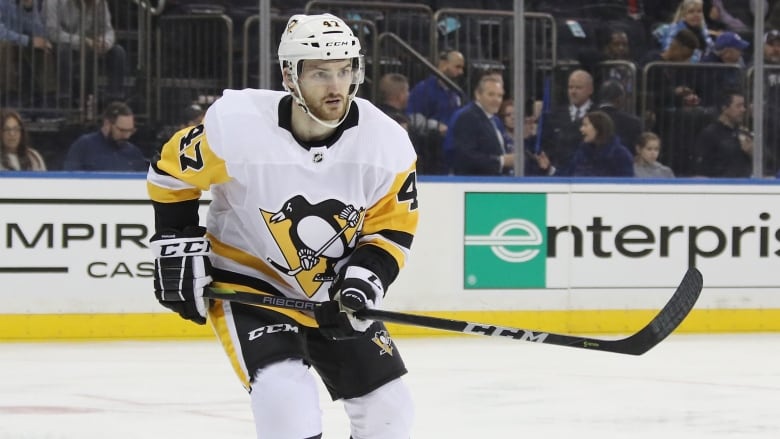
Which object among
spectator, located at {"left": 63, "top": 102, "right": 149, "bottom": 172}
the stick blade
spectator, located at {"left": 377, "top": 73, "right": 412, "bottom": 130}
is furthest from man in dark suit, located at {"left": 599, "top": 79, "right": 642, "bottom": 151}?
the stick blade

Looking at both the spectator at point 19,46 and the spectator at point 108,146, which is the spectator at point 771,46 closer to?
the spectator at point 108,146

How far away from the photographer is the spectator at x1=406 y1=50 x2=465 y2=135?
7.66 metres

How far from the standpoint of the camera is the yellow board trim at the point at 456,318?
7.21 metres

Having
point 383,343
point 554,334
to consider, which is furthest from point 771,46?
point 383,343

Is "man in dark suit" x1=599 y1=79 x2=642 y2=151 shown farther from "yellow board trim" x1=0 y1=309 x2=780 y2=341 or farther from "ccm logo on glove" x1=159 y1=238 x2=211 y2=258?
"ccm logo on glove" x1=159 y1=238 x2=211 y2=258

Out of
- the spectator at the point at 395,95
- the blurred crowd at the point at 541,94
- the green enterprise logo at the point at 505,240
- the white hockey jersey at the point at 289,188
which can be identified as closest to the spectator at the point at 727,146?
the blurred crowd at the point at 541,94

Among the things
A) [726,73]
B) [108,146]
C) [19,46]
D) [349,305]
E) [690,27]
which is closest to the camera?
[349,305]

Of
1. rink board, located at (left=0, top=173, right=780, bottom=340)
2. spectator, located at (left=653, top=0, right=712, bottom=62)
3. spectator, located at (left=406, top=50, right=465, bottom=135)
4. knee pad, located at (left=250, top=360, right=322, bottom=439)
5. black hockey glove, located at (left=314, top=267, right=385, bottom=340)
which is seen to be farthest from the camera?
spectator, located at (left=653, top=0, right=712, bottom=62)

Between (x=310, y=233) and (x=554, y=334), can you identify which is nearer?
(x=310, y=233)

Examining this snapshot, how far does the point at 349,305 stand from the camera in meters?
3.16

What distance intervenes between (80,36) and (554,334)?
4.34 m

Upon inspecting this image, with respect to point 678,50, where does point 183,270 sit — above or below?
below

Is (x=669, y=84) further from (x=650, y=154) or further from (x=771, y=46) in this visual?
(x=771, y=46)

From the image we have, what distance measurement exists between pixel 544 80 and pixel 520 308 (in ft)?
3.91
